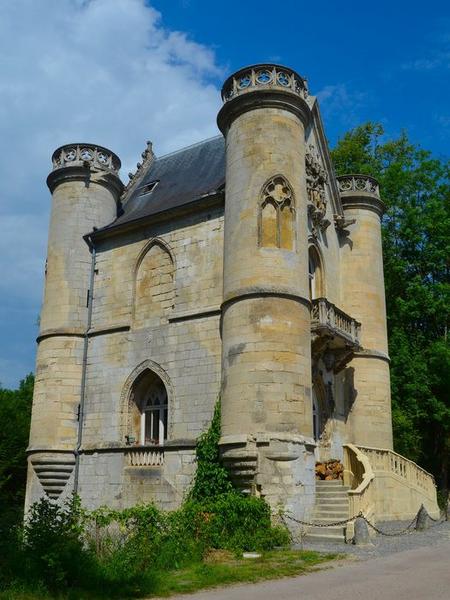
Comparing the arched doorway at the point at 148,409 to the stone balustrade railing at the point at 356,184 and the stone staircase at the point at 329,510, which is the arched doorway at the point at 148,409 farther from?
the stone balustrade railing at the point at 356,184

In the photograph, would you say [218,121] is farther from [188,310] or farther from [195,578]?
[195,578]

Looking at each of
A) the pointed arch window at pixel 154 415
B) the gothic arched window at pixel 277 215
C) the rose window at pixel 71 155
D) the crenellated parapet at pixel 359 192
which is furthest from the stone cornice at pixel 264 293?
the rose window at pixel 71 155

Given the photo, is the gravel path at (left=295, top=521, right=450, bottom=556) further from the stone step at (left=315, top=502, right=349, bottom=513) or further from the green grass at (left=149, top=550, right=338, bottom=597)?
the stone step at (left=315, top=502, right=349, bottom=513)

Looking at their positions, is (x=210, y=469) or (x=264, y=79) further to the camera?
(x=264, y=79)

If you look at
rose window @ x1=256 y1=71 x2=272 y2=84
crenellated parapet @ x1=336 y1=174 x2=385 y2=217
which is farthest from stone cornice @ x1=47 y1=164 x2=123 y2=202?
crenellated parapet @ x1=336 y1=174 x2=385 y2=217

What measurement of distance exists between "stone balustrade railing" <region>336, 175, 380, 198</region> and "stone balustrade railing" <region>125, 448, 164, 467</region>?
11111mm

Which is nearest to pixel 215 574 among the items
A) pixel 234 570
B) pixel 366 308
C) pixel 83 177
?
pixel 234 570

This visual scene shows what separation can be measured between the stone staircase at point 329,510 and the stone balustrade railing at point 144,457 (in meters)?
3.99

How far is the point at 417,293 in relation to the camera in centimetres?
2577

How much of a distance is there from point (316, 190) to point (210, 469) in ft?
28.6

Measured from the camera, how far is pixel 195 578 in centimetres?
891

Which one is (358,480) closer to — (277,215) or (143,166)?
(277,215)

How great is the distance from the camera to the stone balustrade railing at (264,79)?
1678cm

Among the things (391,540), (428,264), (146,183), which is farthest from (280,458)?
(428,264)
